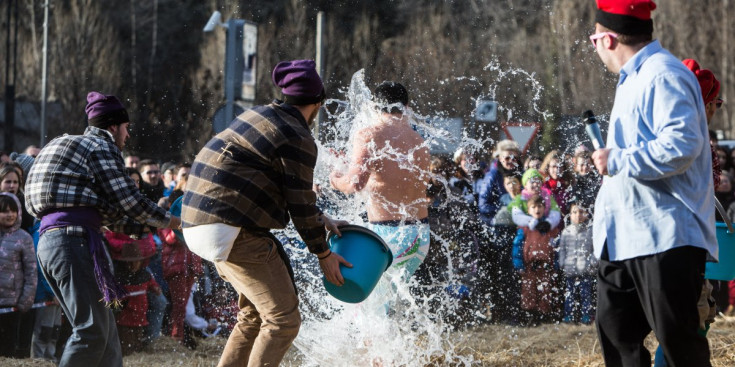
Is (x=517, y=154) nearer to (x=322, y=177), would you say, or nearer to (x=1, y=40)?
(x=322, y=177)

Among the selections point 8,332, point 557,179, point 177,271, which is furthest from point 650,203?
point 557,179

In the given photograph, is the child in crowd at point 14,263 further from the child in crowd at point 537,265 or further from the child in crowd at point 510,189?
the child in crowd at point 510,189

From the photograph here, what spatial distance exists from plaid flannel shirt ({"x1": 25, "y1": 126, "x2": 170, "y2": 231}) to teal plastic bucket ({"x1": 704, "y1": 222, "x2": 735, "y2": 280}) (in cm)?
276

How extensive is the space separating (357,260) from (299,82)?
888 mm

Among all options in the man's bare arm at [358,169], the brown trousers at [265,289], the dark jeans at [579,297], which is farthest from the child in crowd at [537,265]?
the brown trousers at [265,289]

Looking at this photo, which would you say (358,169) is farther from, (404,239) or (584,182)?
(584,182)

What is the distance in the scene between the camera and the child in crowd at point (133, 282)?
7.34 m

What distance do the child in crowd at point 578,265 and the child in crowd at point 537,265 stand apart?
0.55 ft

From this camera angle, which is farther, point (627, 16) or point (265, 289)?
point (265, 289)

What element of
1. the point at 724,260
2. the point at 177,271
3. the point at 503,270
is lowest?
the point at 503,270

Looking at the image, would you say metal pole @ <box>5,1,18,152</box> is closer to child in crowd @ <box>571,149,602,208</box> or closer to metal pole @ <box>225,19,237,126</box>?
metal pole @ <box>225,19,237,126</box>

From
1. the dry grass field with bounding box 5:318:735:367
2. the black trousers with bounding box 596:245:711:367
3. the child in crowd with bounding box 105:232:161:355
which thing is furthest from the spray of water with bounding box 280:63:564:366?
the black trousers with bounding box 596:245:711:367

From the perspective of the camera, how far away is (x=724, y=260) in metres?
4.60

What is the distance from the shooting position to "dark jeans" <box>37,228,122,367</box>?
4766mm
